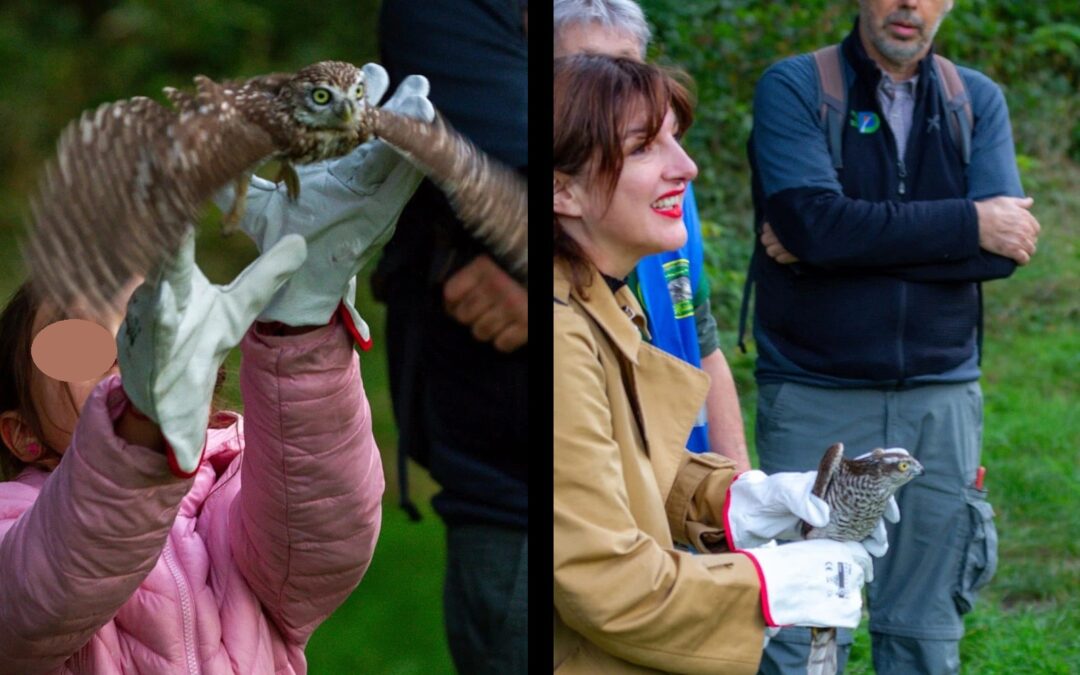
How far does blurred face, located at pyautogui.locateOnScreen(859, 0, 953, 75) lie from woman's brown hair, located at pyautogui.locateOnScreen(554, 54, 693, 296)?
1191 millimetres

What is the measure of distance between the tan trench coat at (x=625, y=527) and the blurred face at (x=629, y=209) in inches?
2.2

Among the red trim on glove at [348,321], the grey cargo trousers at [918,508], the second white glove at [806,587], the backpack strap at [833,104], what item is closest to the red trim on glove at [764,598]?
the second white glove at [806,587]

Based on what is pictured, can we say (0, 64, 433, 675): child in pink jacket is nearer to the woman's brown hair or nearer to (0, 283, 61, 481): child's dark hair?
(0, 283, 61, 481): child's dark hair

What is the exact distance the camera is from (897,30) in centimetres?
291

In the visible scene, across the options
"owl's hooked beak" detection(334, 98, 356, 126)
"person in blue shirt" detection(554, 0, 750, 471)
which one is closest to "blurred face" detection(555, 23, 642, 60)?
"person in blue shirt" detection(554, 0, 750, 471)

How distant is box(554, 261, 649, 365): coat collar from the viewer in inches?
69.7

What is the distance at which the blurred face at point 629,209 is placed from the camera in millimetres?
1845

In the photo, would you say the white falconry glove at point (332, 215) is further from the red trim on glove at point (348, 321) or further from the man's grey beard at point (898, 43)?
the man's grey beard at point (898, 43)

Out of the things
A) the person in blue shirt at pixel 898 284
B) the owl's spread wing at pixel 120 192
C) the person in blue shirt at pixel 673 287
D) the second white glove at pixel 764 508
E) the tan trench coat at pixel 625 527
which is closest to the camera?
the owl's spread wing at pixel 120 192

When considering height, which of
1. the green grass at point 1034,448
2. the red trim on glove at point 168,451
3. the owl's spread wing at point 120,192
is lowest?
the green grass at point 1034,448

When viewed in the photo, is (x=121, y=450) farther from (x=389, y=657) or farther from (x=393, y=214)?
(x=389, y=657)

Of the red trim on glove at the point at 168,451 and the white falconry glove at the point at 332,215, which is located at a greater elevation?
the white falconry glove at the point at 332,215

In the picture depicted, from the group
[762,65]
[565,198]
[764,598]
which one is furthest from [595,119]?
[762,65]

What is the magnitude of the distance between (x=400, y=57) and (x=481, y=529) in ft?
1.50
